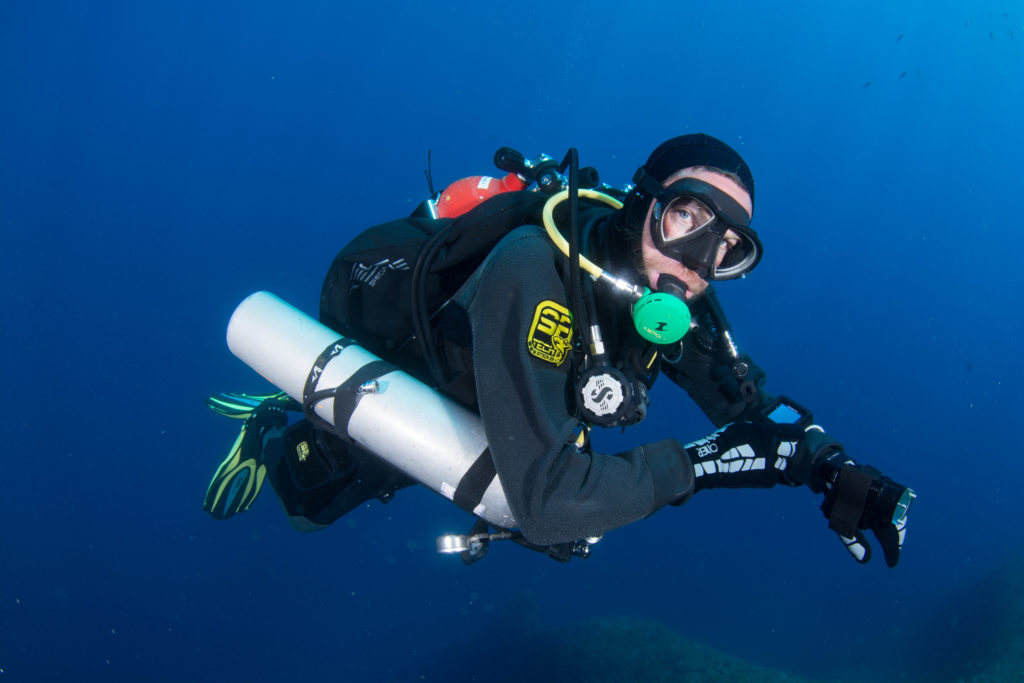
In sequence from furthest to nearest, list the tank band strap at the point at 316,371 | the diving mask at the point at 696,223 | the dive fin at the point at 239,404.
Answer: the dive fin at the point at 239,404 < the tank band strap at the point at 316,371 < the diving mask at the point at 696,223

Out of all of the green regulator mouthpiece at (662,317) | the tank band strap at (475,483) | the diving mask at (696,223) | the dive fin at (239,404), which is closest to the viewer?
the green regulator mouthpiece at (662,317)

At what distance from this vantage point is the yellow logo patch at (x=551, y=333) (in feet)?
5.74

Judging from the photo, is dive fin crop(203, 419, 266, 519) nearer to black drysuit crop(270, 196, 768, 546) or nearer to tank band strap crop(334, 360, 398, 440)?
tank band strap crop(334, 360, 398, 440)

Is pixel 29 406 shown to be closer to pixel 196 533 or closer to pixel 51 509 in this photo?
pixel 51 509

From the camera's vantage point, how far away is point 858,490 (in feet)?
6.70

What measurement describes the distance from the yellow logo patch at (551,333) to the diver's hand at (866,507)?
1.34m

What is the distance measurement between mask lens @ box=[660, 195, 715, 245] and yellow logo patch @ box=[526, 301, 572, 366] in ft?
2.30

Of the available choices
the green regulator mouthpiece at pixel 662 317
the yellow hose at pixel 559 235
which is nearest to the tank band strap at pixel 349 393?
the yellow hose at pixel 559 235

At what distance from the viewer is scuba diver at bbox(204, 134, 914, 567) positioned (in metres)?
1.72

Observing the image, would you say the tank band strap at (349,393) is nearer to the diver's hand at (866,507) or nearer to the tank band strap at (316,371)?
the tank band strap at (316,371)

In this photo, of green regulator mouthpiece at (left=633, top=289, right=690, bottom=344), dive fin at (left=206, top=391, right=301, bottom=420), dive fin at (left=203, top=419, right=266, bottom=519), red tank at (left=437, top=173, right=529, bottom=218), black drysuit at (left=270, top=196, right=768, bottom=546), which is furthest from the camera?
dive fin at (left=206, top=391, right=301, bottom=420)

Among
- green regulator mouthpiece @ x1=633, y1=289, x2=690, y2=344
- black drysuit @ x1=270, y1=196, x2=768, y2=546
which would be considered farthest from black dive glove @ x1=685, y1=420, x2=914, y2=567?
green regulator mouthpiece @ x1=633, y1=289, x2=690, y2=344

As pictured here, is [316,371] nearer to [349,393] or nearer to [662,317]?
[349,393]

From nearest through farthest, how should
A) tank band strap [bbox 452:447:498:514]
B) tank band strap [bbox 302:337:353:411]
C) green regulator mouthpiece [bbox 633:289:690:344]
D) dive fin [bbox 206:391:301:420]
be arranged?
green regulator mouthpiece [bbox 633:289:690:344] → tank band strap [bbox 452:447:498:514] → tank band strap [bbox 302:337:353:411] → dive fin [bbox 206:391:301:420]
